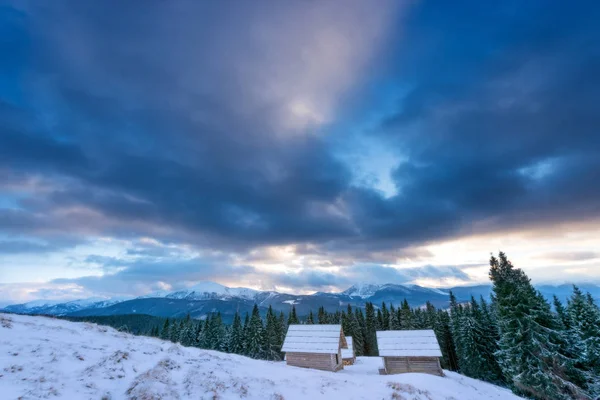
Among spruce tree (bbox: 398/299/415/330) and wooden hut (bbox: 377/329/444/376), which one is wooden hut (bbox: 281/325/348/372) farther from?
spruce tree (bbox: 398/299/415/330)

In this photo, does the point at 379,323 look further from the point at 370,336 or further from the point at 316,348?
the point at 316,348

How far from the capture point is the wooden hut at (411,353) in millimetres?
36344

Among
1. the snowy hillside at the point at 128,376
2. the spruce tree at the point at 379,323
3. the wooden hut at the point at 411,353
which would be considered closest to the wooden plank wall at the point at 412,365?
the wooden hut at the point at 411,353

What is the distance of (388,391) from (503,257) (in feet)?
85.0

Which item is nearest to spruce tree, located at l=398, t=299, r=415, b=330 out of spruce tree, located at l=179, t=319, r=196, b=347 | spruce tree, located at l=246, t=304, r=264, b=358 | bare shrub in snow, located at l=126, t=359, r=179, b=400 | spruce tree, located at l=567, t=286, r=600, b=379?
spruce tree, located at l=246, t=304, r=264, b=358

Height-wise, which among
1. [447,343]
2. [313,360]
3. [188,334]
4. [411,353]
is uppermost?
[411,353]

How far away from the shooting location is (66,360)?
12.5m

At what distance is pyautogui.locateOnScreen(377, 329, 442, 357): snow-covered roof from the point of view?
36.9 meters

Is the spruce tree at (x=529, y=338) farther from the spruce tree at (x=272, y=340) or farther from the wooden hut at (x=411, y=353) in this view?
the spruce tree at (x=272, y=340)

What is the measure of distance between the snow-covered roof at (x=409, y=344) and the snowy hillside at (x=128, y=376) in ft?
60.7

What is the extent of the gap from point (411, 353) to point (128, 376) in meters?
36.4

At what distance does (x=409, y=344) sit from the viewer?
38.5m

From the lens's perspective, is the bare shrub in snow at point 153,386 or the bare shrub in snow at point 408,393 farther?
the bare shrub in snow at point 408,393

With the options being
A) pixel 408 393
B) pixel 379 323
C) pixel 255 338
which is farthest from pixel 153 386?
pixel 379 323
